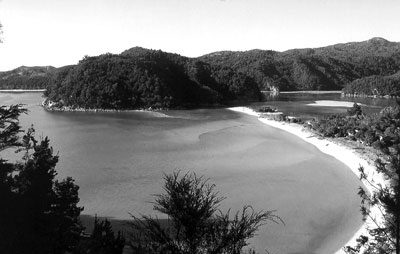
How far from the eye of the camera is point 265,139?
52.2m

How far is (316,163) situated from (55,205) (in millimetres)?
27884

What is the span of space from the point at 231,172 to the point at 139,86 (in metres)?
70.3

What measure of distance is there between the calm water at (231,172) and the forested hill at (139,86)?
31864mm

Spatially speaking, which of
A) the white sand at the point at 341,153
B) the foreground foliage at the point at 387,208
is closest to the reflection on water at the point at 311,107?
the white sand at the point at 341,153

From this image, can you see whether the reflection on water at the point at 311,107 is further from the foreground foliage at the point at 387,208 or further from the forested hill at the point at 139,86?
the foreground foliage at the point at 387,208

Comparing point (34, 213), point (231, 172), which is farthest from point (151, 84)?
point (34, 213)

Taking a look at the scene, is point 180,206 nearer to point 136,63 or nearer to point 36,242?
point 36,242

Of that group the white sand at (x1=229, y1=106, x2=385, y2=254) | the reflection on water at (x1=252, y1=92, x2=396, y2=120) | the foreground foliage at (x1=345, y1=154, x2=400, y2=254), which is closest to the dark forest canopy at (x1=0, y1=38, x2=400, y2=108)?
the reflection on water at (x1=252, y1=92, x2=396, y2=120)

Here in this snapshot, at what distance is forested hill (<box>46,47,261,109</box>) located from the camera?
97000 mm

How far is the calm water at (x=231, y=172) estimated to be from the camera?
22.3 metres

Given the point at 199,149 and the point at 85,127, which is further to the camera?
the point at 85,127

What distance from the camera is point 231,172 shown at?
111ft

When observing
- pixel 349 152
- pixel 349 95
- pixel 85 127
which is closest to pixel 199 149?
pixel 349 152

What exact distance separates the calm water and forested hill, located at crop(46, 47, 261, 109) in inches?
1254
